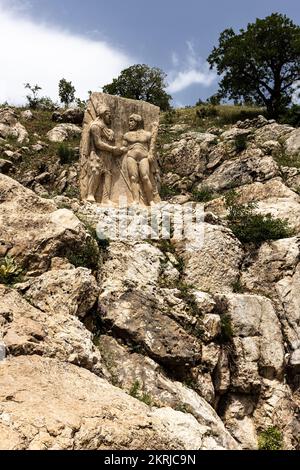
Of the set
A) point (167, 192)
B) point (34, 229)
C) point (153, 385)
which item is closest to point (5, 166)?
point (167, 192)

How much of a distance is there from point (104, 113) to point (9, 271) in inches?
264

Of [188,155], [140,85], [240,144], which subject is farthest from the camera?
[140,85]

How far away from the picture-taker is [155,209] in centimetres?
1320

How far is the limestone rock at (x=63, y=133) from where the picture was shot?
2502 centimetres

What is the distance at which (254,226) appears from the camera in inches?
486

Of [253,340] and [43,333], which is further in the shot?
[253,340]

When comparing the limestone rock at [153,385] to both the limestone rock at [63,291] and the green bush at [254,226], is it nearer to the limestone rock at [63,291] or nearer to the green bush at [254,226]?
the limestone rock at [63,291]

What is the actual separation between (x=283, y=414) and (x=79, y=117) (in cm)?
2181

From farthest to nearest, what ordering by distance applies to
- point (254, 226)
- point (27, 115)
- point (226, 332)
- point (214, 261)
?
point (27, 115)
point (254, 226)
point (214, 261)
point (226, 332)

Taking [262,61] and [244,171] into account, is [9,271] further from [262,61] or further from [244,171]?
[262,61]

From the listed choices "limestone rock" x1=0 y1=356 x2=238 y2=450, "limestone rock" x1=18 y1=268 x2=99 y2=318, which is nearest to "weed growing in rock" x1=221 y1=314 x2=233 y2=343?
"limestone rock" x1=18 y1=268 x2=99 y2=318

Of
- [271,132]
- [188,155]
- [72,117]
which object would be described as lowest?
[188,155]

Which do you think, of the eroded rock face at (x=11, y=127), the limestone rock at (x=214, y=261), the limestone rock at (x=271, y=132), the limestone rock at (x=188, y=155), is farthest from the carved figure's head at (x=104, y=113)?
the eroded rock face at (x=11, y=127)
